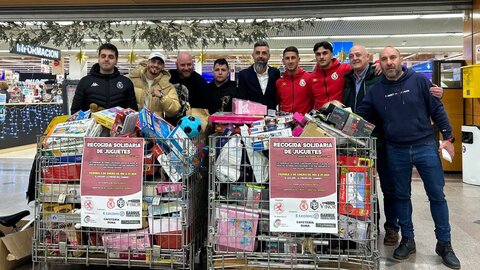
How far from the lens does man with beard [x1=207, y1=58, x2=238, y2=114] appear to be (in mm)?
3287

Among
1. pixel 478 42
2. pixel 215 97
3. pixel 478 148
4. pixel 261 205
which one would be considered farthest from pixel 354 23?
pixel 261 205

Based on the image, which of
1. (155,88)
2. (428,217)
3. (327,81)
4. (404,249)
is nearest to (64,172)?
(155,88)

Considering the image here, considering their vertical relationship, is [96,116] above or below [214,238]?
above

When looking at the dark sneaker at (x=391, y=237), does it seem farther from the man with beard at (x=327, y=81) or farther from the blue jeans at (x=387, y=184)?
the man with beard at (x=327, y=81)

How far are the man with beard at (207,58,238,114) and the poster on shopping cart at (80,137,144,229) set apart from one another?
1332mm

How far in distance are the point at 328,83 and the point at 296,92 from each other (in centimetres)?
27

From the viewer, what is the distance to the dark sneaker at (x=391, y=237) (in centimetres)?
311

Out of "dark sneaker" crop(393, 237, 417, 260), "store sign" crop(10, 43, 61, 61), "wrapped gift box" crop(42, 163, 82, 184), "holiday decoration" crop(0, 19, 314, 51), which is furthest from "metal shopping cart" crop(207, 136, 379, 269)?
"store sign" crop(10, 43, 61, 61)

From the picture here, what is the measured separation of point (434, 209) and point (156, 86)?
2.31m

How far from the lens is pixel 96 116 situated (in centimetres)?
224

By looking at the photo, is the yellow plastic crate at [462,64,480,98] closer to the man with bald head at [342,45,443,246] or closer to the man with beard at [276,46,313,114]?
the man with bald head at [342,45,443,246]

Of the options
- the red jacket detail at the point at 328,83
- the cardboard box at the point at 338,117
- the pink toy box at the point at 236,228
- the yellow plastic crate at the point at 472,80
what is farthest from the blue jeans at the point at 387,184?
the yellow plastic crate at the point at 472,80

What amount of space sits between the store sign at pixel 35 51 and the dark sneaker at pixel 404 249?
7633mm

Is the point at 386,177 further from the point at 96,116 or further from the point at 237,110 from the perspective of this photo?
the point at 96,116
